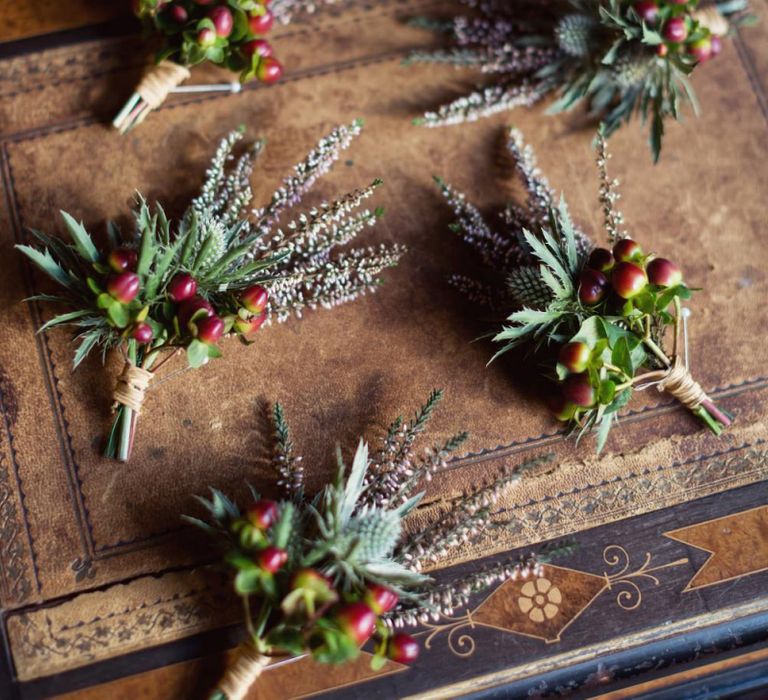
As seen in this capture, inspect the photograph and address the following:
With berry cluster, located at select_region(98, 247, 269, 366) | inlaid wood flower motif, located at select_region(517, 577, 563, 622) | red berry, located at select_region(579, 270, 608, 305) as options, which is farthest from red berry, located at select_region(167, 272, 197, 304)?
inlaid wood flower motif, located at select_region(517, 577, 563, 622)

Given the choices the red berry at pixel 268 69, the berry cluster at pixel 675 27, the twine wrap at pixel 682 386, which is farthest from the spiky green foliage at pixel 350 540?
the berry cluster at pixel 675 27

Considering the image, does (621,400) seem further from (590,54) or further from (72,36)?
(72,36)

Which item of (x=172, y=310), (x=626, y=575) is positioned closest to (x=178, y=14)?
(x=172, y=310)

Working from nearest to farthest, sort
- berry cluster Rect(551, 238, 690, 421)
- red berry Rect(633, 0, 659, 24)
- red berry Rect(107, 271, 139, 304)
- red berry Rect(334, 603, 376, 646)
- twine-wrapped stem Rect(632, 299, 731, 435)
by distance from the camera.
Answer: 1. red berry Rect(334, 603, 376, 646)
2. red berry Rect(107, 271, 139, 304)
3. berry cluster Rect(551, 238, 690, 421)
4. twine-wrapped stem Rect(632, 299, 731, 435)
5. red berry Rect(633, 0, 659, 24)

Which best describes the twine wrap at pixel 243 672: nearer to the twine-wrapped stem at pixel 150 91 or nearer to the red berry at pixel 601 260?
the red berry at pixel 601 260

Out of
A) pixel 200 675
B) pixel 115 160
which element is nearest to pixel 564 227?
pixel 115 160

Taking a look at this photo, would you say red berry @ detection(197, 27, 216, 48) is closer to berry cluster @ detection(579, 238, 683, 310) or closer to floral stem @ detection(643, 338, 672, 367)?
berry cluster @ detection(579, 238, 683, 310)

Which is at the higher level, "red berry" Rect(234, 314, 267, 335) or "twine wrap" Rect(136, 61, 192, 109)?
"twine wrap" Rect(136, 61, 192, 109)
